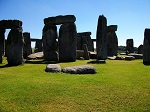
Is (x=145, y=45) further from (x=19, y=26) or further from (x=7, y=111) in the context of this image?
(x=7, y=111)

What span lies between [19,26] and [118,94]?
37.5ft

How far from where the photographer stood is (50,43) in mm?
22438

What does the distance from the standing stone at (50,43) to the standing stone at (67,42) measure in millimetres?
780

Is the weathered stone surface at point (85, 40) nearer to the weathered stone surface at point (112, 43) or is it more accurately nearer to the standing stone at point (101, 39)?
the weathered stone surface at point (112, 43)

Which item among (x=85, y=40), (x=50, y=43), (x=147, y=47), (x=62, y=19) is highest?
(x=62, y=19)

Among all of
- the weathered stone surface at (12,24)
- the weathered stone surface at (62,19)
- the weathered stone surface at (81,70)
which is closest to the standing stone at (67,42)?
the weathered stone surface at (62,19)

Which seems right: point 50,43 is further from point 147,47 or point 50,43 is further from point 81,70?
point 81,70

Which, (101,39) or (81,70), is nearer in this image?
(81,70)

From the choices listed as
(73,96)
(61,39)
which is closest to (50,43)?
(61,39)

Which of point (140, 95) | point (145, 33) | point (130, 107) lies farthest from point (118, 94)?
point (145, 33)

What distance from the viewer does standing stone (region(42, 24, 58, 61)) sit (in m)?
22.3

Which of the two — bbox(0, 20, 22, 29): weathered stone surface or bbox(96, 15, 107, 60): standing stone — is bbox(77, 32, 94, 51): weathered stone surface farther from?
bbox(0, 20, 22, 29): weathered stone surface

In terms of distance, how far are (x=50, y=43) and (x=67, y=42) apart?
2.03 meters

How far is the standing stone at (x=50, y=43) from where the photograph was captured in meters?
22.3
